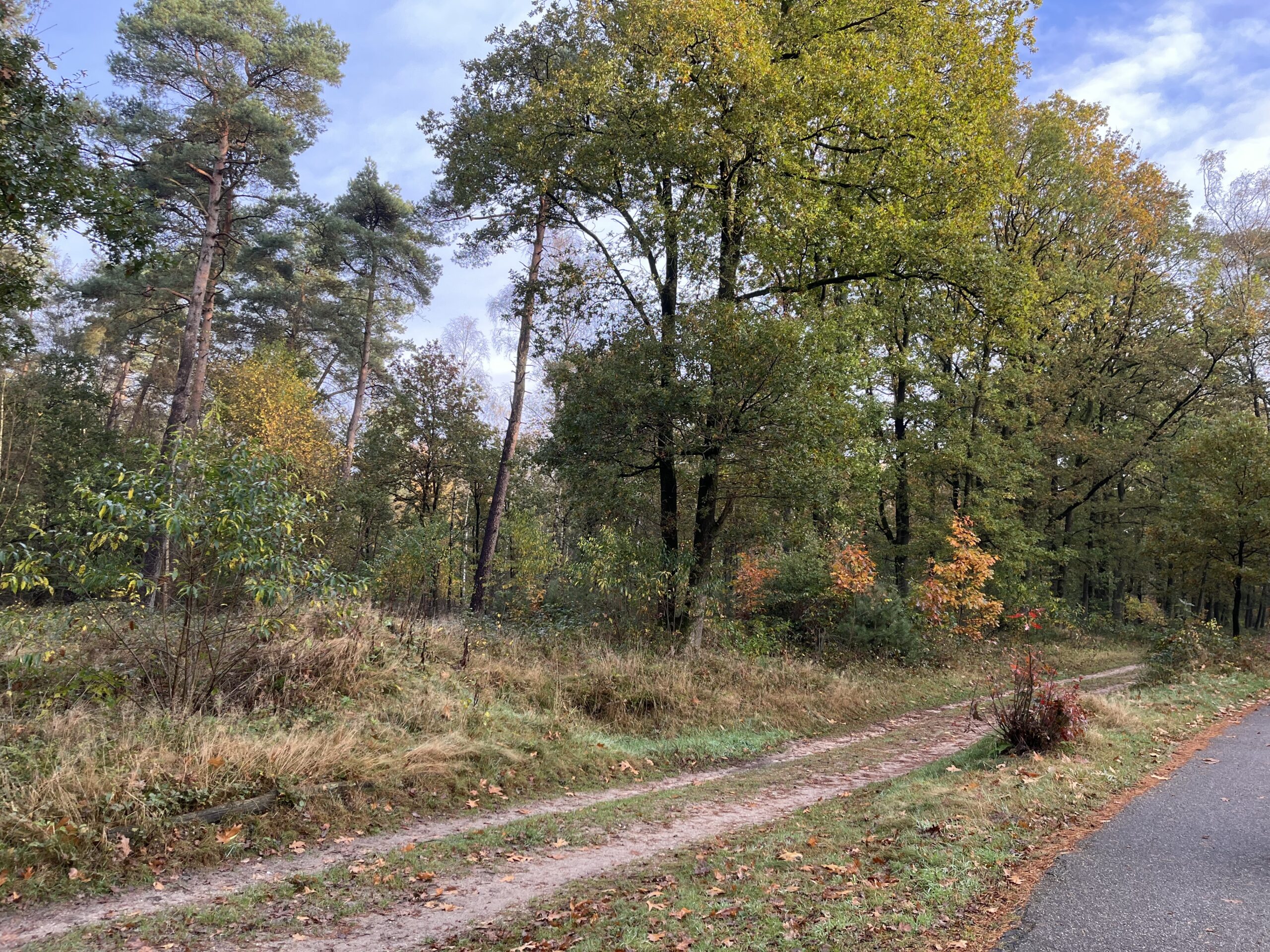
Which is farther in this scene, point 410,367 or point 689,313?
point 410,367

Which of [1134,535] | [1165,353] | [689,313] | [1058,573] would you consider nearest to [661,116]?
[689,313]

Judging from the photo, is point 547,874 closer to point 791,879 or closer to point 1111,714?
point 791,879

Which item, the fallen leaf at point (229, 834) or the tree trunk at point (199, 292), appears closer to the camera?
the fallen leaf at point (229, 834)

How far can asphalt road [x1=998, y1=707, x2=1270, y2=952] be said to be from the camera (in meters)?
3.77

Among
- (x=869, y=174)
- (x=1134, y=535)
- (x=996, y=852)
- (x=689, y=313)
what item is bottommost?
(x=996, y=852)

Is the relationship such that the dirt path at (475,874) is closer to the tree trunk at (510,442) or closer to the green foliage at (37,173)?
the green foliage at (37,173)

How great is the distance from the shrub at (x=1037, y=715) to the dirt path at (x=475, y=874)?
1.38 m

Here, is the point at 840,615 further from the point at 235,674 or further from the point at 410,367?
the point at 410,367

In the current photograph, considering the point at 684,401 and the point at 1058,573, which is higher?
the point at 684,401

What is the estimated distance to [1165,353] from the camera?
84.1 feet

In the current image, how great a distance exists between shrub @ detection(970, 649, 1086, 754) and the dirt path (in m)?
1.38

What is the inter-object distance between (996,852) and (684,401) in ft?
28.0

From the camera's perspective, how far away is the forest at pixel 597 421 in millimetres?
7188

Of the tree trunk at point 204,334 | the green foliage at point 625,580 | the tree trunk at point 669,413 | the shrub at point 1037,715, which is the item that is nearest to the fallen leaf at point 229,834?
the shrub at point 1037,715
